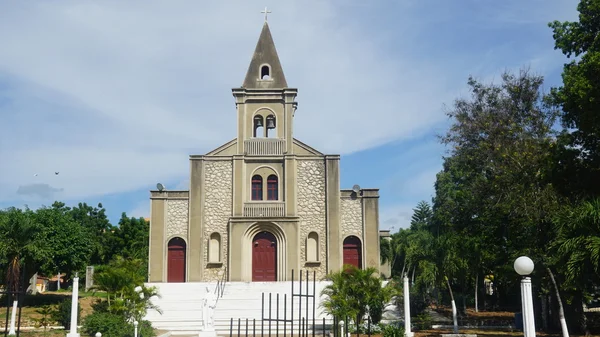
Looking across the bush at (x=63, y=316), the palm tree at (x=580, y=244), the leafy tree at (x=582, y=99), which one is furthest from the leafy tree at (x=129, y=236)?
the palm tree at (x=580, y=244)

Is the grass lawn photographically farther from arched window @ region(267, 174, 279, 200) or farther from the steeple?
the steeple

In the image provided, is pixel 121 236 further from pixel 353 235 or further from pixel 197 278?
pixel 353 235

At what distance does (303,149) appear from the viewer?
3173cm

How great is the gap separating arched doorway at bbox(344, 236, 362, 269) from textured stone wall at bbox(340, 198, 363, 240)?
318mm

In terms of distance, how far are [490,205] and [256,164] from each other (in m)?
13.6

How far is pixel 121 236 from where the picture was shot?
49.2 m

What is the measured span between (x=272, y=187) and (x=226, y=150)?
311 cm

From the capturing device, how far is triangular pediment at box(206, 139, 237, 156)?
104ft

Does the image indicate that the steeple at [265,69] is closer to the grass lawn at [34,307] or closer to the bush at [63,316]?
the grass lawn at [34,307]

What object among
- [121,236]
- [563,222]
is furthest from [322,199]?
[121,236]

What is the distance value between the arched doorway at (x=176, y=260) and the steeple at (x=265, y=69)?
9073 millimetres

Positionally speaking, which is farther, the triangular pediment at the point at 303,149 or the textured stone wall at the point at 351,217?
the triangular pediment at the point at 303,149

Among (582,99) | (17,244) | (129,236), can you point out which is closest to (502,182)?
(582,99)

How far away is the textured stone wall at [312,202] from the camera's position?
3062 cm
